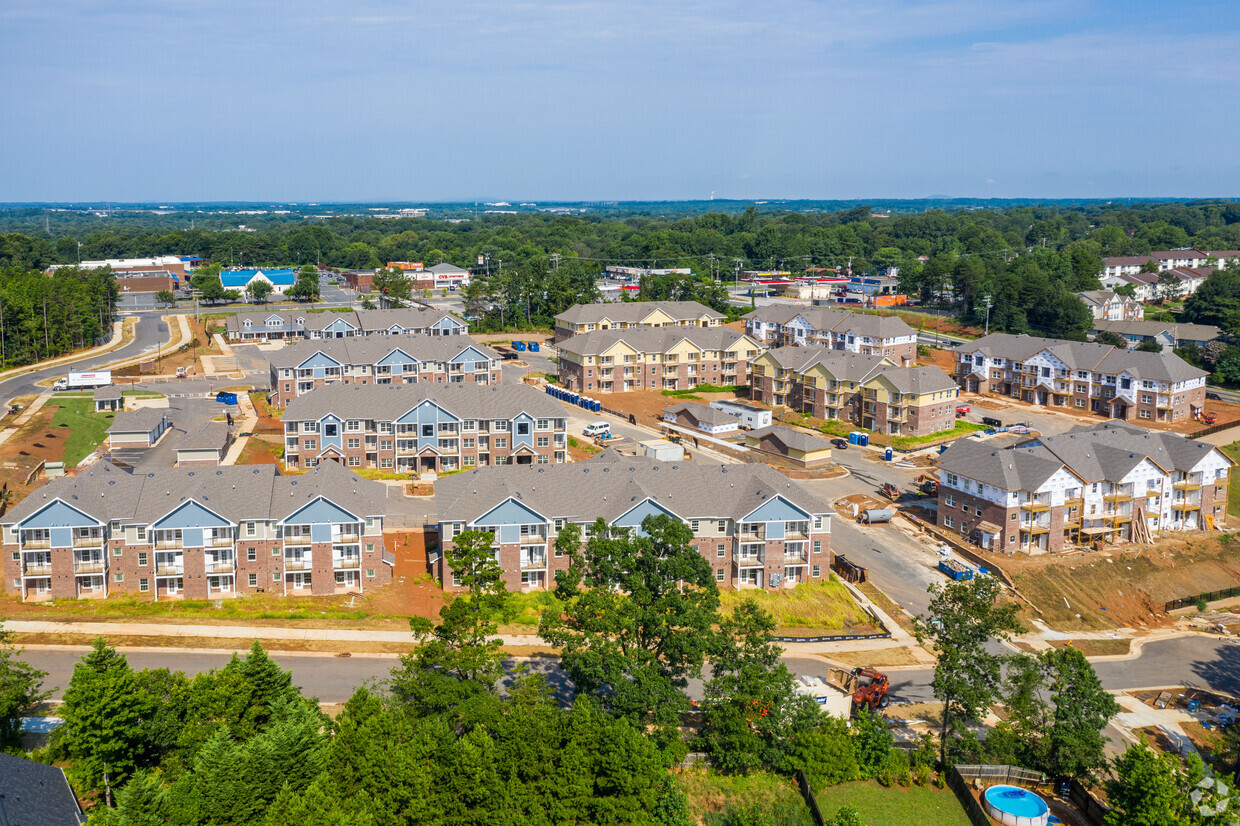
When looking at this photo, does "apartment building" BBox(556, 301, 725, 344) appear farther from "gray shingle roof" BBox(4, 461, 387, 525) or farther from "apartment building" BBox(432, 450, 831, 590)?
"gray shingle roof" BBox(4, 461, 387, 525)

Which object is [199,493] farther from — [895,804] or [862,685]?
[895,804]

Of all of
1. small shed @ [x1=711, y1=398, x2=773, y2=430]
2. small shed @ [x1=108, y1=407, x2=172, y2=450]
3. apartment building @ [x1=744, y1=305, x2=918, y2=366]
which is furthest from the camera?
apartment building @ [x1=744, y1=305, x2=918, y2=366]

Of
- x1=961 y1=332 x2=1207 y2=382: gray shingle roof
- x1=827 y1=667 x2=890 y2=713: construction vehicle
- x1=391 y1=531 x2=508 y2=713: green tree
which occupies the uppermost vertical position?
x1=961 y1=332 x2=1207 y2=382: gray shingle roof

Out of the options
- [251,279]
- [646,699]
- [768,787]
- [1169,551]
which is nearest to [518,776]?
[646,699]

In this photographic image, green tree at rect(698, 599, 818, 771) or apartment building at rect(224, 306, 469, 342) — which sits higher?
apartment building at rect(224, 306, 469, 342)

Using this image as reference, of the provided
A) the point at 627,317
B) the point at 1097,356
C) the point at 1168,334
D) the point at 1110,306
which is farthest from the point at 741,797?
the point at 1110,306

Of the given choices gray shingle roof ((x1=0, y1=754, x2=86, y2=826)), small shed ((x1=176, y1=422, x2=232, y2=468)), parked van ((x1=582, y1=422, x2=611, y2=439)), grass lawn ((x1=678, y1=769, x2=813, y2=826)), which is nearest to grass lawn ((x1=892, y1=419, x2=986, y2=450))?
parked van ((x1=582, y1=422, x2=611, y2=439))

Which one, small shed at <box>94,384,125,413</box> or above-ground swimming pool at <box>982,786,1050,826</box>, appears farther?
small shed at <box>94,384,125,413</box>

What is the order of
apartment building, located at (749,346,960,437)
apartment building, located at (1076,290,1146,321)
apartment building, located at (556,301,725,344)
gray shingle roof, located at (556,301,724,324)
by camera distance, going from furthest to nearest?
apartment building, located at (1076,290,1146,321)
gray shingle roof, located at (556,301,724,324)
apartment building, located at (556,301,725,344)
apartment building, located at (749,346,960,437)

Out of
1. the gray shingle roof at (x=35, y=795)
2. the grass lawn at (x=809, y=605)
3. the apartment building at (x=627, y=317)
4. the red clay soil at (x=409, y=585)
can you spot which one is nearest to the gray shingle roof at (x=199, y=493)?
the red clay soil at (x=409, y=585)
